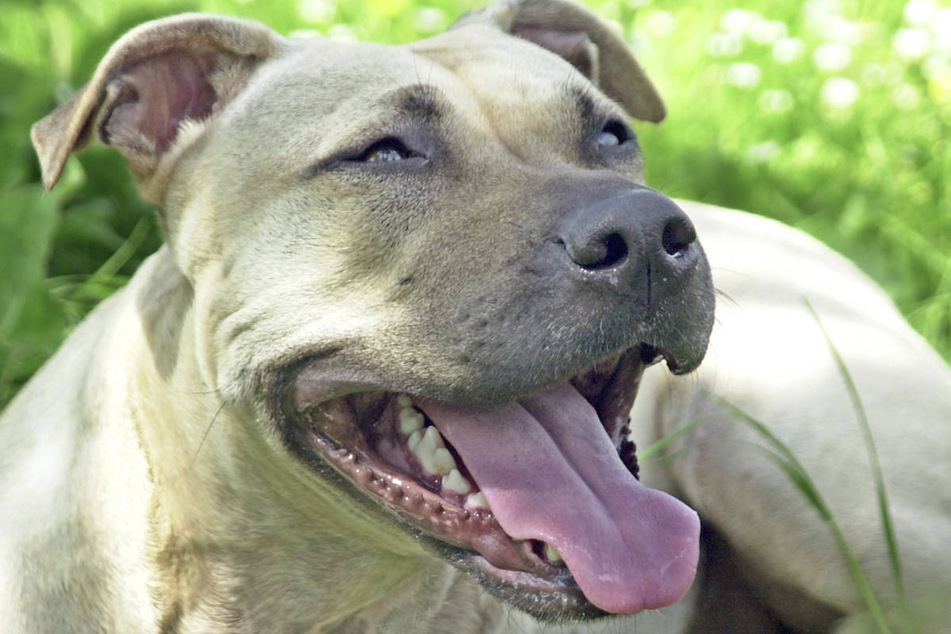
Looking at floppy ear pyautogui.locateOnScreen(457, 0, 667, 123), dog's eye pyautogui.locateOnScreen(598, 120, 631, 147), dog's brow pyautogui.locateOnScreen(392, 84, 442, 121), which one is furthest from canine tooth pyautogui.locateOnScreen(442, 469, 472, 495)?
floppy ear pyautogui.locateOnScreen(457, 0, 667, 123)

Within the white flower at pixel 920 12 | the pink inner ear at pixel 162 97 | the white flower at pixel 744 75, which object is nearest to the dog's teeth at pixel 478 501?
the pink inner ear at pixel 162 97

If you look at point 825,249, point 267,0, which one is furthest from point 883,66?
point 267,0

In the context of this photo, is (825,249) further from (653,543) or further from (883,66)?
(883,66)

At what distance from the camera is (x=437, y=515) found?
8.34 feet

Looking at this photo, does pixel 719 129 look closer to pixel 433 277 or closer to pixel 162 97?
pixel 162 97

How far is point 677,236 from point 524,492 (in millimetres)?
583

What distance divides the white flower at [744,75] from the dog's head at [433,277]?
354 centimetres

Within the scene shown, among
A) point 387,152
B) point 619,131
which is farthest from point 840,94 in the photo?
point 387,152

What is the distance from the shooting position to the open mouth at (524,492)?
2.45 metres

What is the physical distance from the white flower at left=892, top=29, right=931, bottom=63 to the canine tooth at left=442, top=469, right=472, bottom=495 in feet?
16.3

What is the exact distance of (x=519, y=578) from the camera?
8.11ft

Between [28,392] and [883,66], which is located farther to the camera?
[883,66]

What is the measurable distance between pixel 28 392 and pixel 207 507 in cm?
74

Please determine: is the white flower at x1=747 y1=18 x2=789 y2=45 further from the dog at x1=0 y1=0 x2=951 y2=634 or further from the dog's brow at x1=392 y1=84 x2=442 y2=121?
the dog's brow at x1=392 y1=84 x2=442 y2=121
